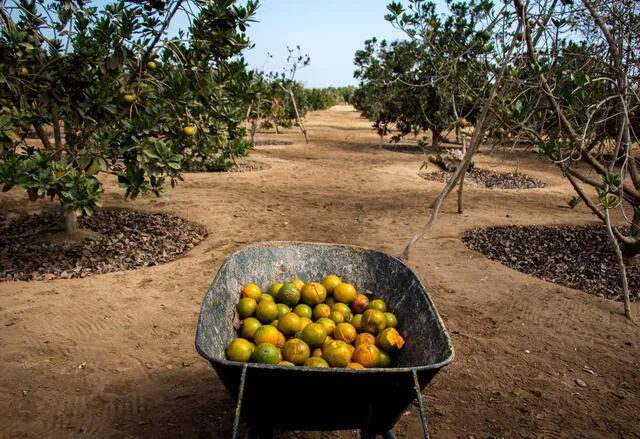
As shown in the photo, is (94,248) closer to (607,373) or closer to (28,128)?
(28,128)

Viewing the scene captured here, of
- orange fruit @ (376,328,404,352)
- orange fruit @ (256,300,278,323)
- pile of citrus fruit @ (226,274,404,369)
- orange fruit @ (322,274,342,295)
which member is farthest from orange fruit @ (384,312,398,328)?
orange fruit @ (256,300,278,323)

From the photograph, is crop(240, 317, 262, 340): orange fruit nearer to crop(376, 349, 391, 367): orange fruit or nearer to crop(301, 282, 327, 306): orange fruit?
crop(301, 282, 327, 306): orange fruit

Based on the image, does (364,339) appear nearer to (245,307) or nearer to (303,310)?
(303,310)

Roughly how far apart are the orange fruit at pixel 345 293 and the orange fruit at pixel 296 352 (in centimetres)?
60

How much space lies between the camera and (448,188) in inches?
212

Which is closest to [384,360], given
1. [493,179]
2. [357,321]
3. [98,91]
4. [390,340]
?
[390,340]

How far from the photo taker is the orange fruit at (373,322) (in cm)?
243

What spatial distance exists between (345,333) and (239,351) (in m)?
0.58

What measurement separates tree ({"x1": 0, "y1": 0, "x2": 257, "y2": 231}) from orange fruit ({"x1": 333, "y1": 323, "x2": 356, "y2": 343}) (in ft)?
10.1

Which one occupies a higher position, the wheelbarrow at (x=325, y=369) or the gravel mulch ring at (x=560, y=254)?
the wheelbarrow at (x=325, y=369)

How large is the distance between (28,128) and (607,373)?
5922mm

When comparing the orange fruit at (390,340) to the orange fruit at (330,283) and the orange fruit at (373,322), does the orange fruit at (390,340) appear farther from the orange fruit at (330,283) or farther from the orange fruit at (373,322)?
the orange fruit at (330,283)

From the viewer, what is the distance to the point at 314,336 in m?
2.22

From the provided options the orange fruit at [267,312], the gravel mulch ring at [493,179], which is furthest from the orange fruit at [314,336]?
the gravel mulch ring at [493,179]
